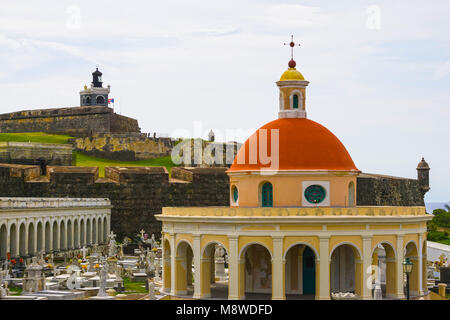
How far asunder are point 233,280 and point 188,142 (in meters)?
61.3

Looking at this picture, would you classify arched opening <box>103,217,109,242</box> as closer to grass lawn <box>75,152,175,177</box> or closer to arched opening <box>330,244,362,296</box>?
grass lawn <box>75,152,175,177</box>

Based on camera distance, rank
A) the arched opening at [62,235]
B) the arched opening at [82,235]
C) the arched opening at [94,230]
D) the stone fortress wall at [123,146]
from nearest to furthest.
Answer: the arched opening at [62,235], the arched opening at [82,235], the arched opening at [94,230], the stone fortress wall at [123,146]

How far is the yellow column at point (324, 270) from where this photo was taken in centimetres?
3272

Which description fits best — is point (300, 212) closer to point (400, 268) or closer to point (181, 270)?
point (400, 268)

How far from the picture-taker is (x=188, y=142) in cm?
9406

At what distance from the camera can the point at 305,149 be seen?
117 ft

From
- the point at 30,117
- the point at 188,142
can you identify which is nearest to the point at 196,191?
the point at 188,142

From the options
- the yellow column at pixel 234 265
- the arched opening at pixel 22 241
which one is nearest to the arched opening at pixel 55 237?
the arched opening at pixel 22 241

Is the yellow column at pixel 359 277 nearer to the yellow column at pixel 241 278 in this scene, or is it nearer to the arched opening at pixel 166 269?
the yellow column at pixel 241 278

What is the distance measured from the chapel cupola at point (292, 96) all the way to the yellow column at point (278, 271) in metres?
6.97

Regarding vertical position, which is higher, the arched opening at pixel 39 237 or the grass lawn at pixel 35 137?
the grass lawn at pixel 35 137

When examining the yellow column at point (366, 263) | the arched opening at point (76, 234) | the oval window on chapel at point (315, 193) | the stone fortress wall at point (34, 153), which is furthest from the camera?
the stone fortress wall at point (34, 153)

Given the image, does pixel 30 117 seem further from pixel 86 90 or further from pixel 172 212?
pixel 172 212

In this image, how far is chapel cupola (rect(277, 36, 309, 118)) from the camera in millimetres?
37562
